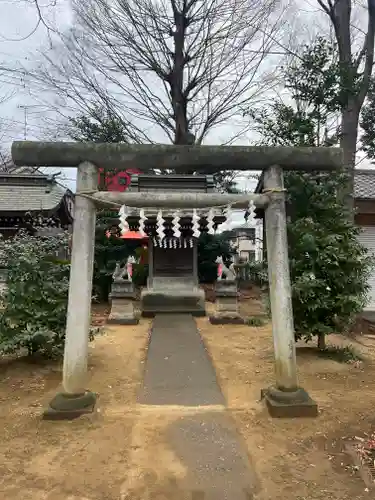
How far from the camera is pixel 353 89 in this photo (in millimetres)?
8797

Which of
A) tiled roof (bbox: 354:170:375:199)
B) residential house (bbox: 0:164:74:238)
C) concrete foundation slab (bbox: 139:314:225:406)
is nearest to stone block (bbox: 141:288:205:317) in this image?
concrete foundation slab (bbox: 139:314:225:406)

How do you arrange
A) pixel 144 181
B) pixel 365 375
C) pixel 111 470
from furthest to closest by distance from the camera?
pixel 144 181
pixel 365 375
pixel 111 470

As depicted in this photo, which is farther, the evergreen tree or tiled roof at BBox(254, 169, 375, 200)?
tiled roof at BBox(254, 169, 375, 200)

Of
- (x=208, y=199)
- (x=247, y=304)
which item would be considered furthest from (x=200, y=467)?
(x=247, y=304)

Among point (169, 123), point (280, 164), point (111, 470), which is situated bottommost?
point (111, 470)

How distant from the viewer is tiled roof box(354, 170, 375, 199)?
46.1ft

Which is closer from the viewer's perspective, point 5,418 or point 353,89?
point 5,418

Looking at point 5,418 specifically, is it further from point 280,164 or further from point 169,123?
point 169,123

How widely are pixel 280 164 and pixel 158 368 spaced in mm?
3702

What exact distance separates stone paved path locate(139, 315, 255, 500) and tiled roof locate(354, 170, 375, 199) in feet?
29.8

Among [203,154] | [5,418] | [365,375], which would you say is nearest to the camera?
[5,418]

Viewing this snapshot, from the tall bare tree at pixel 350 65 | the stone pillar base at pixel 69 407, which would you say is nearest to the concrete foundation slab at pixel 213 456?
the stone pillar base at pixel 69 407

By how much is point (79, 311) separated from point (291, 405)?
2.54 metres

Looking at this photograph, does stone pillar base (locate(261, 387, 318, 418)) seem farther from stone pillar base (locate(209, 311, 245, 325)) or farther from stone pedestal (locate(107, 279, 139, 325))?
stone pedestal (locate(107, 279, 139, 325))
